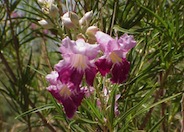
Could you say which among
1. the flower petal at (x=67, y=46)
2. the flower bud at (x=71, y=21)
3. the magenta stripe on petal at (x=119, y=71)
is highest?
the flower bud at (x=71, y=21)

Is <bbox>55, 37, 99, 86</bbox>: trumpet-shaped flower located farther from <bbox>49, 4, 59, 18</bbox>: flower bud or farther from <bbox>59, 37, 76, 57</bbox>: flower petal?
<bbox>49, 4, 59, 18</bbox>: flower bud

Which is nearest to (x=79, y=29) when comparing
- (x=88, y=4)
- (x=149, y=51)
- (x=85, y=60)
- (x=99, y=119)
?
(x=85, y=60)

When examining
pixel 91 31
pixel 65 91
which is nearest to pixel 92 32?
pixel 91 31

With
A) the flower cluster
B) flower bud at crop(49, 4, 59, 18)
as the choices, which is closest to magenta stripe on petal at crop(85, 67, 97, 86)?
the flower cluster

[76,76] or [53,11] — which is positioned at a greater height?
[53,11]

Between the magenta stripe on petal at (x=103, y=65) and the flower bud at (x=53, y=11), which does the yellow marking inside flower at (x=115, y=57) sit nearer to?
the magenta stripe on petal at (x=103, y=65)

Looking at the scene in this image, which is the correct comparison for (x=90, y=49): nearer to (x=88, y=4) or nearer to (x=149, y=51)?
(x=88, y=4)

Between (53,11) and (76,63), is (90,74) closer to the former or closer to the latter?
(76,63)

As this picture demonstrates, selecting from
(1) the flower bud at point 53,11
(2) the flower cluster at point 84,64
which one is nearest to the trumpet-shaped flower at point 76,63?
(2) the flower cluster at point 84,64
